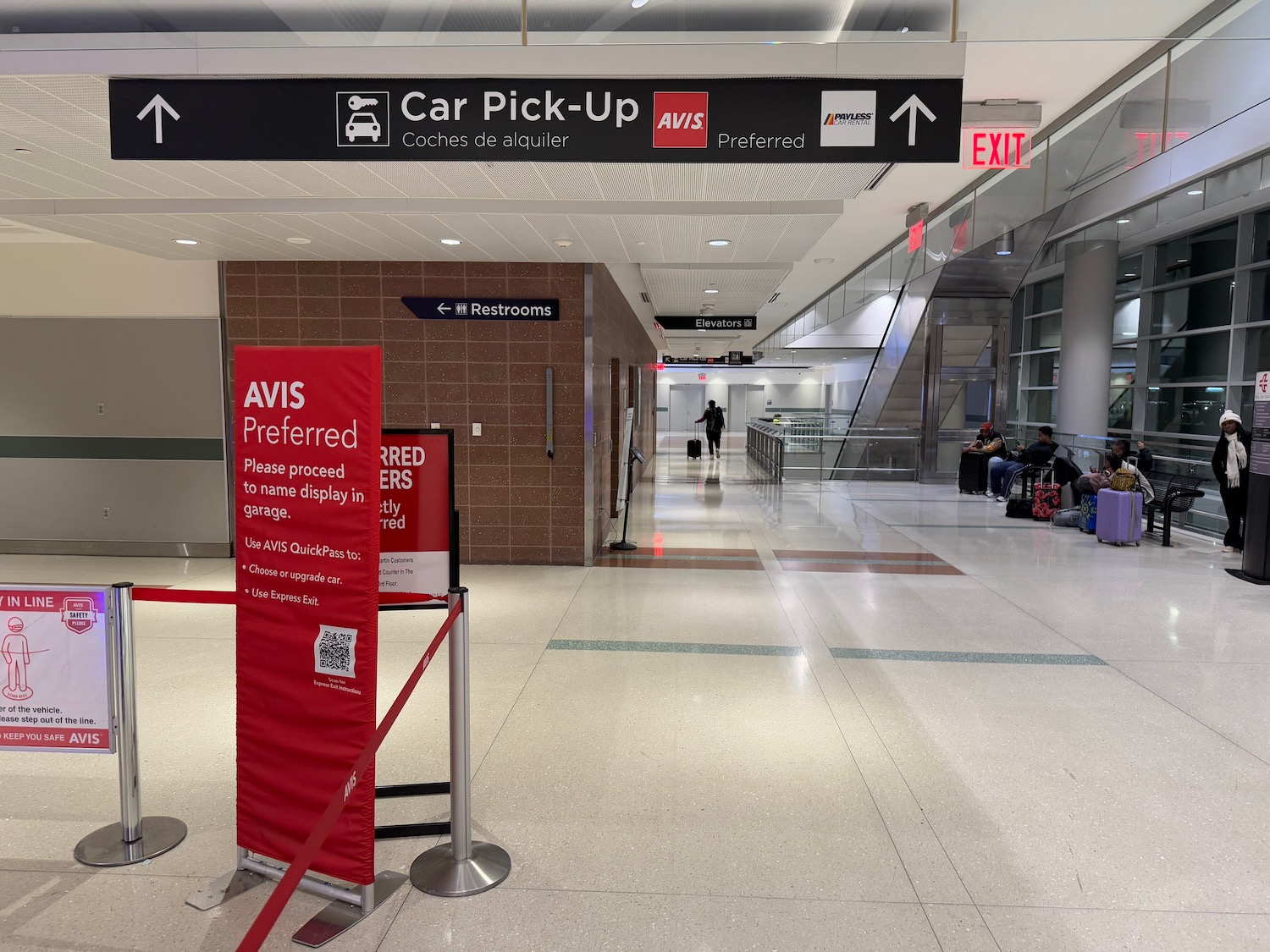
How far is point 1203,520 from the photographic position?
9422mm

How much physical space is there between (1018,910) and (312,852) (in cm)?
198

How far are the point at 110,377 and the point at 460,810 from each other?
6970 mm

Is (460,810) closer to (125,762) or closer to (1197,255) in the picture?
(125,762)

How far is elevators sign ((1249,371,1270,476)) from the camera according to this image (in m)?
6.26

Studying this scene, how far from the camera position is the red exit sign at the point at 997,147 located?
15.3 feet

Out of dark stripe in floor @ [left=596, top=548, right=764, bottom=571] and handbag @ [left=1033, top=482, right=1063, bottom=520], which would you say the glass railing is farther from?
dark stripe in floor @ [left=596, top=548, right=764, bottom=571]

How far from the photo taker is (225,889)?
241 cm

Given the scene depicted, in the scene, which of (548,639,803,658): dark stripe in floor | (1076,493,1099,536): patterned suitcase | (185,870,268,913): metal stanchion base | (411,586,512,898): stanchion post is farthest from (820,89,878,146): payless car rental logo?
(1076,493,1099,536): patterned suitcase

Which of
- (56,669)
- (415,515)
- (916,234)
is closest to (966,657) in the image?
(415,515)

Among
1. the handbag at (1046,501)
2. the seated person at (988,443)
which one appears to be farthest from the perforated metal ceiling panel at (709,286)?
the handbag at (1046,501)

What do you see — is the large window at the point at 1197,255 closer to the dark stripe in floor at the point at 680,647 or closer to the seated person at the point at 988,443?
the seated person at the point at 988,443

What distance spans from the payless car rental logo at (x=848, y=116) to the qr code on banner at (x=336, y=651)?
251 cm

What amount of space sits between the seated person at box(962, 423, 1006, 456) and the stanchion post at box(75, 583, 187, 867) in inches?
468

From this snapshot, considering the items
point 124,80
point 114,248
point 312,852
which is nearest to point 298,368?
point 312,852
